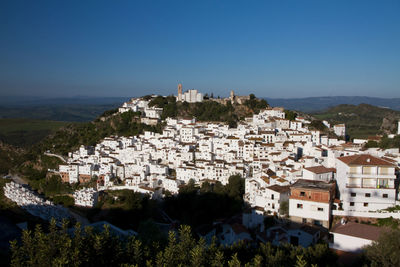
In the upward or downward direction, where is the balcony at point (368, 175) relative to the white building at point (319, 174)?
upward

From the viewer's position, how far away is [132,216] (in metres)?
21.6

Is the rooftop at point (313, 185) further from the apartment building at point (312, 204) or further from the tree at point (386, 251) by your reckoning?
the tree at point (386, 251)

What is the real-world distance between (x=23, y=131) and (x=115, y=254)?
2304 inches

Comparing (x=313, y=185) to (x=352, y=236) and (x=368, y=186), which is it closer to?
(x=368, y=186)

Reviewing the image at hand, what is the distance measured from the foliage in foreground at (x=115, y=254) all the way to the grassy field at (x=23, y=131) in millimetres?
50282

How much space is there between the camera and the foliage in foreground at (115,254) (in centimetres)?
698

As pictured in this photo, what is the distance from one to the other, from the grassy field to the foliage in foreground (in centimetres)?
5028

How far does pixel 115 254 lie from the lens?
25.7 feet

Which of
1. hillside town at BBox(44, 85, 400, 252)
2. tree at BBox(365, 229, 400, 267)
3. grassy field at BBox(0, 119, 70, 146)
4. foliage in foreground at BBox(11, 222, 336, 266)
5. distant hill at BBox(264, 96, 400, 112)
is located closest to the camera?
Answer: foliage in foreground at BBox(11, 222, 336, 266)

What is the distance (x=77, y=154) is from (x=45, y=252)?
2773cm

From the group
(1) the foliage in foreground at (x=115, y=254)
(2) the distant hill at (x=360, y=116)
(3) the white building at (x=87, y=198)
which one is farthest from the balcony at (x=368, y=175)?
(2) the distant hill at (x=360, y=116)

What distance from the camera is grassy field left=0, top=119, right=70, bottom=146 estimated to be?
53.2 meters

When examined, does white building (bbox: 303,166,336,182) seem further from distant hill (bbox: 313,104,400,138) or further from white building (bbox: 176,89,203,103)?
distant hill (bbox: 313,104,400,138)

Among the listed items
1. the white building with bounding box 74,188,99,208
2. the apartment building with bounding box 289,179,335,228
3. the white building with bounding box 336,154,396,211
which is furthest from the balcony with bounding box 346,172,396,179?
the white building with bounding box 74,188,99,208
